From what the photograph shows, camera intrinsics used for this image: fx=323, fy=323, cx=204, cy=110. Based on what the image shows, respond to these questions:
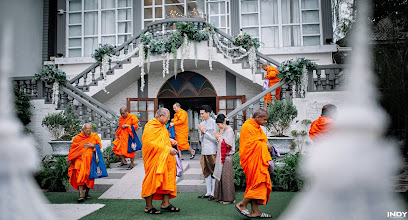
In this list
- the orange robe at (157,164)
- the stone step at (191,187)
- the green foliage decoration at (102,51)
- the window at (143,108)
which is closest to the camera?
the orange robe at (157,164)

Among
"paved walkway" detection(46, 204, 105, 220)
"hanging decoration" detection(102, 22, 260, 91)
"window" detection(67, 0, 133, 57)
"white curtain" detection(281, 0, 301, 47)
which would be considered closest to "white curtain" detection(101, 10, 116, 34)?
"window" detection(67, 0, 133, 57)

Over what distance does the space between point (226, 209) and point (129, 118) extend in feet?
15.6

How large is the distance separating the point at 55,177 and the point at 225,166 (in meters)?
4.58

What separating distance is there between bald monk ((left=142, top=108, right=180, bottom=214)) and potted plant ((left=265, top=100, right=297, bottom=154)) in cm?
309

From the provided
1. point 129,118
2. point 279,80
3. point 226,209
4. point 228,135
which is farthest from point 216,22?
point 226,209

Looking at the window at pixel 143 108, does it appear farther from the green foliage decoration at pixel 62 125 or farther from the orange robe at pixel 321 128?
the orange robe at pixel 321 128

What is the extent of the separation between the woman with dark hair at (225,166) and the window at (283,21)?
904cm

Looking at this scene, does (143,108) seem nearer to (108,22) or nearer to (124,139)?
(108,22)

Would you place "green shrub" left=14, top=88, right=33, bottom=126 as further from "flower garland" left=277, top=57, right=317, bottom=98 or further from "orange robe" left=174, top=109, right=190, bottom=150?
"flower garland" left=277, top=57, right=317, bottom=98

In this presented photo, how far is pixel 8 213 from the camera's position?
1.30 m

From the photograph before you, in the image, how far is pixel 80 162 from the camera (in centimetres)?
688

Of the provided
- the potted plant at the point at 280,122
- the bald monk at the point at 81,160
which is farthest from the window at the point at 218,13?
the bald monk at the point at 81,160

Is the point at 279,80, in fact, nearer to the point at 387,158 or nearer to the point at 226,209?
the point at 226,209

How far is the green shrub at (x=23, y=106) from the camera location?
10.7 m
